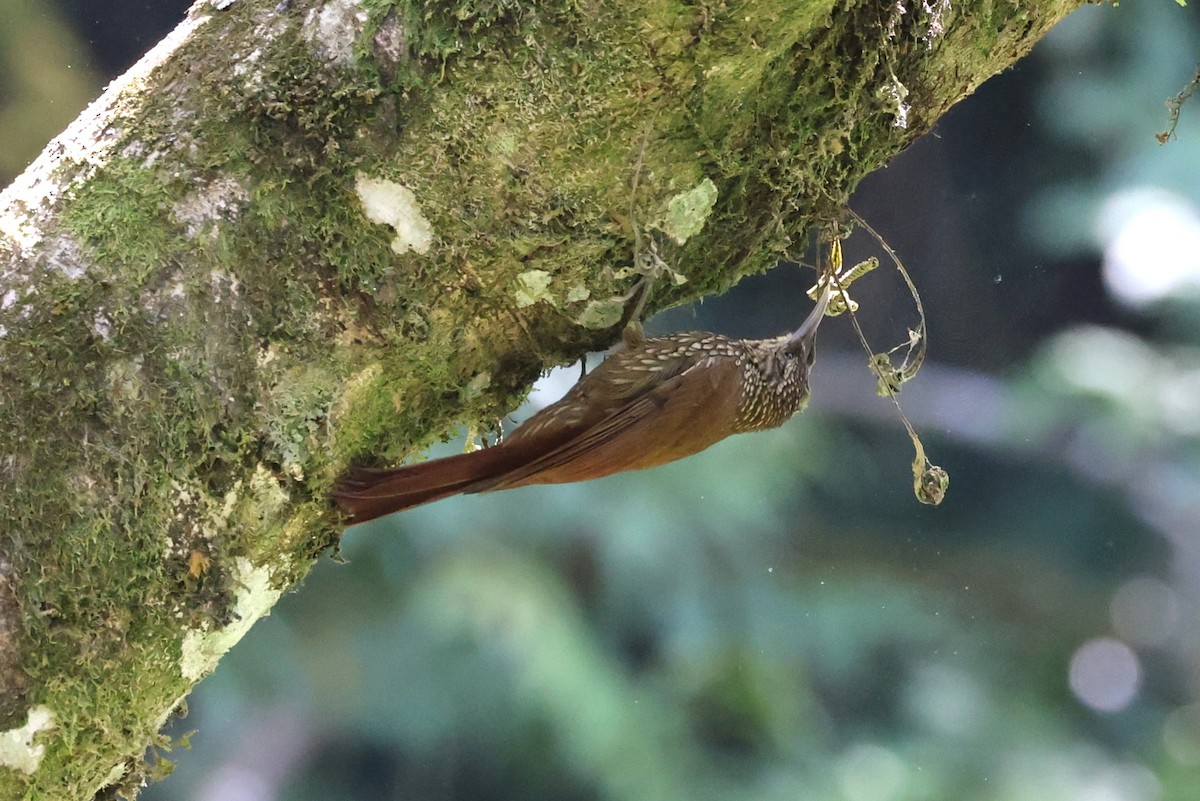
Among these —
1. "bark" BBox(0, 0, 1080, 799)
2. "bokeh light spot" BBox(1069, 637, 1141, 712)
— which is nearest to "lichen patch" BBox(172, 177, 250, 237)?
"bark" BBox(0, 0, 1080, 799)

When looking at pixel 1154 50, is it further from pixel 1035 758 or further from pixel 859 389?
pixel 1035 758

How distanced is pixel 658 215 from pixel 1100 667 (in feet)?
10.7

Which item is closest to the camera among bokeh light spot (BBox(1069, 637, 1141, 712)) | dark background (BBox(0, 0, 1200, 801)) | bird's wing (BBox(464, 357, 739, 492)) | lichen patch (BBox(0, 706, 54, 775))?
lichen patch (BBox(0, 706, 54, 775))

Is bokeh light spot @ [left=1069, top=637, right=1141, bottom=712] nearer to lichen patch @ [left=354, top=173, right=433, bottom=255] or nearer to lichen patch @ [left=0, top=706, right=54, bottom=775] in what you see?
lichen patch @ [left=354, top=173, right=433, bottom=255]

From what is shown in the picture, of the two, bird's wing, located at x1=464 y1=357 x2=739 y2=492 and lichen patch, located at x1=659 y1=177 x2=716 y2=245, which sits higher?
→ lichen patch, located at x1=659 y1=177 x2=716 y2=245

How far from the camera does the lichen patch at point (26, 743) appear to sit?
1231 mm

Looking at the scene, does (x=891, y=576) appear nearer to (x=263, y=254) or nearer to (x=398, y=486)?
(x=398, y=486)

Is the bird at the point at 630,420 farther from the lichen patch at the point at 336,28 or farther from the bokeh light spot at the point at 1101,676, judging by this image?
the bokeh light spot at the point at 1101,676

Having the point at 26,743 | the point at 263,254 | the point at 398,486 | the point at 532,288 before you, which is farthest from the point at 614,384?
the point at 26,743

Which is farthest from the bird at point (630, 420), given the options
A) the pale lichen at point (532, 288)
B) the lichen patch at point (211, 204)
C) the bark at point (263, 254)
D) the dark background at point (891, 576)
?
the dark background at point (891, 576)

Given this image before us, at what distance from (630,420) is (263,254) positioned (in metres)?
0.72

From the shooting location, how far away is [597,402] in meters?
1.82

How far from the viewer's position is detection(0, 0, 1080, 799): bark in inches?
49.6

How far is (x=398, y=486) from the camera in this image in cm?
146
